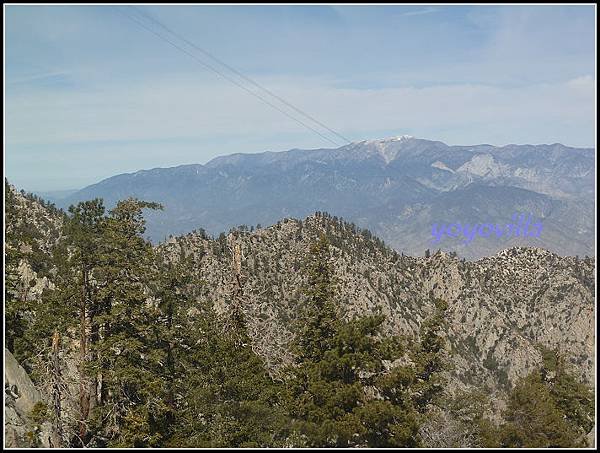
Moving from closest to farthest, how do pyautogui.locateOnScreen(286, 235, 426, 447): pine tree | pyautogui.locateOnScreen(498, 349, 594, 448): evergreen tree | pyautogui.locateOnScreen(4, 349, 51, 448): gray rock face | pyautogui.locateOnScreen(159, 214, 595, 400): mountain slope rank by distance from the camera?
1. pyautogui.locateOnScreen(4, 349, 51, 448): gray rock face
2. pyautogui.locateOnScreen(286, 235, 426, 447): pine tree
3. pyautogui.locateOnScreen(498, 349, 594, 448): evergreen tree
4. pyautogui.locateOnScreen(159, 214, 595, 400): mountain slope

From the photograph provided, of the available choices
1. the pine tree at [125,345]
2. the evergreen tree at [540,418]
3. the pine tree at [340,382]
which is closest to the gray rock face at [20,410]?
the pine tree at [125,345]

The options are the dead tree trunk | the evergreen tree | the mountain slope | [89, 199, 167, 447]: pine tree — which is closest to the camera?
the dead tree trunk

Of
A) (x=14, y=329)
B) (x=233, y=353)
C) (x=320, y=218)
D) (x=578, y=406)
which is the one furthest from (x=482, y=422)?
(x=320, y=218)

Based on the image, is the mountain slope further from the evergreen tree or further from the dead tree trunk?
the dead tree trunk

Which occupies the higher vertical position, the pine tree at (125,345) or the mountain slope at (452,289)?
the pine tree at (125,345)

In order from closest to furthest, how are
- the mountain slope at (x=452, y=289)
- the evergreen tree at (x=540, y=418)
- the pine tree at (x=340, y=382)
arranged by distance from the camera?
the pine tree at (x=340, y=382) → the evergreen tree at (x=540, y=418) → the mountain slope at (x=452, y=289)

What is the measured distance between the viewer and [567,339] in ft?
494

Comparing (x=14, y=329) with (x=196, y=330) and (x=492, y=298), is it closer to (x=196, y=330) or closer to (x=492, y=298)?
(x=196, y=330)

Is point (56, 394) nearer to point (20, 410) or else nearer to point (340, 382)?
point (20, 410)

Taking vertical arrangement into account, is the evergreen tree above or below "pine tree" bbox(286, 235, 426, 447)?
below

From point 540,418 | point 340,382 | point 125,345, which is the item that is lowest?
point 540,418

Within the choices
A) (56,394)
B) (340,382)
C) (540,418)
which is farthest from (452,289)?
(56,394)

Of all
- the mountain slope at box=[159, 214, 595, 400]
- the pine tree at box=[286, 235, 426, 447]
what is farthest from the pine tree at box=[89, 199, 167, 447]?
the mountain slope at box=[159, 214, 595, 400]

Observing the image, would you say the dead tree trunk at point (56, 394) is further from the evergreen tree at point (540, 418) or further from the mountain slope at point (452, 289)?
the mountain slope at point (452, 289)
